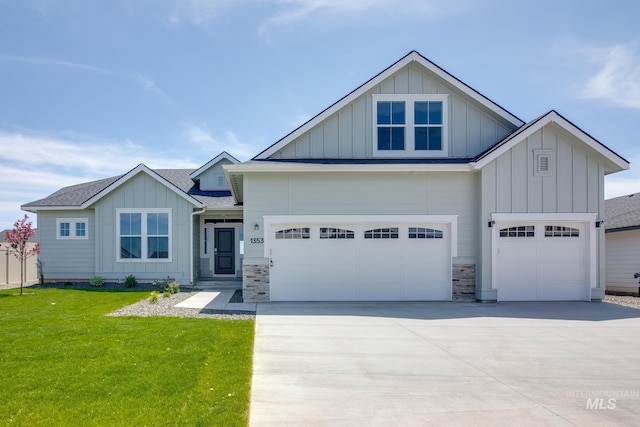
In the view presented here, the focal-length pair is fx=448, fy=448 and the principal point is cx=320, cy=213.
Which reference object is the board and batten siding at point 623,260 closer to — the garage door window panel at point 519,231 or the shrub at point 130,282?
the garage door window panel at point 519,231

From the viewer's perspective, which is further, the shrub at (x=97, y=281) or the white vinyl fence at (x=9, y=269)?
the white vinyl fence at (x=9, y=269)

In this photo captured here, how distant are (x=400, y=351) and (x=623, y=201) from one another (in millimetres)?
18476

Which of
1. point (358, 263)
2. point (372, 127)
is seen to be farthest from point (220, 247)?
point (372, 127)

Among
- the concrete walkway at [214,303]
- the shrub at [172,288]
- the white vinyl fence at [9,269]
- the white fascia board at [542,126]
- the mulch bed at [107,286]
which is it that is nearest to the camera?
the concrete walkway at [214,303]

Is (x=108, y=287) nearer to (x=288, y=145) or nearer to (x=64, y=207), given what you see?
(x=64, y=207)

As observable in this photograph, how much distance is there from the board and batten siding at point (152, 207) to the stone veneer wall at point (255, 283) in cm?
475

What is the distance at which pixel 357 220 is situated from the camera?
489 inches

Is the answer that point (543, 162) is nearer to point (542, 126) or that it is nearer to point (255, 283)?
point (542, 126)

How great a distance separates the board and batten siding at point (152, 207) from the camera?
53.1ft

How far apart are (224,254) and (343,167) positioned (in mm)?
8166

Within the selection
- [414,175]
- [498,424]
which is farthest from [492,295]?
[498,424]

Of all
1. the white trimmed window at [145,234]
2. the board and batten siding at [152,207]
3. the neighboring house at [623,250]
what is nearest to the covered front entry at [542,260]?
the neighboring house at [623,250]

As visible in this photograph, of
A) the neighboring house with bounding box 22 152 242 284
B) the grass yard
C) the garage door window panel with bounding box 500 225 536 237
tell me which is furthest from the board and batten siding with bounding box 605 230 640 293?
the grass yard

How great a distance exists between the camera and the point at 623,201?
20219 millimetres
